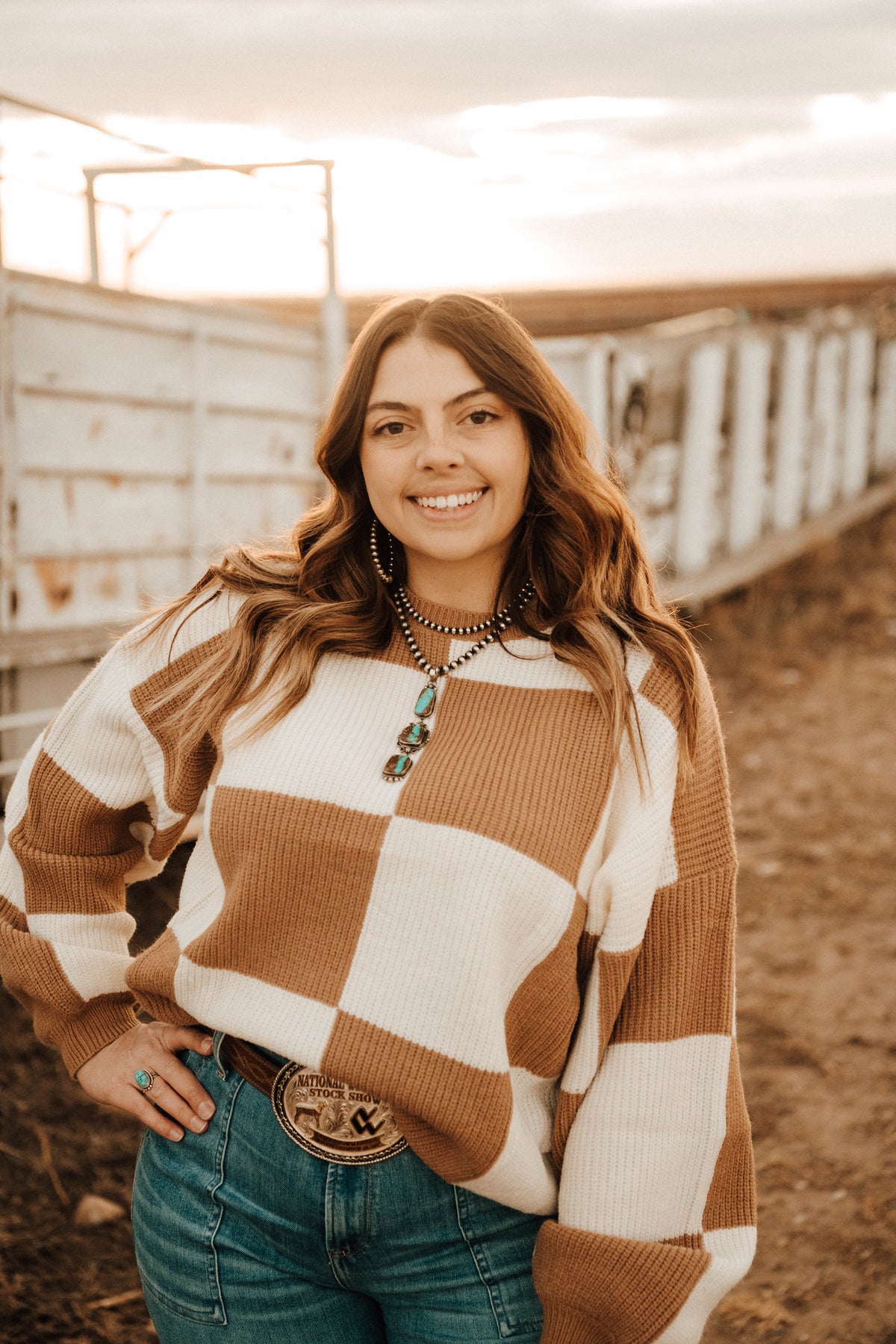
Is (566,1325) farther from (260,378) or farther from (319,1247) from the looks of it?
(260,378)

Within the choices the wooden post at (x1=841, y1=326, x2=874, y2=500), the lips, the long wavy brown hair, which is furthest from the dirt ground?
the wooden post at (x1=841, y1=326, x2=874, y2=500)

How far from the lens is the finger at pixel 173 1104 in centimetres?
160

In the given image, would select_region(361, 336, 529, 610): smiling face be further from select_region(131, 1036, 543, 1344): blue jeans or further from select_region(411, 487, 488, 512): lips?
select_region(131, 1036, 543, 1344): blue jeans

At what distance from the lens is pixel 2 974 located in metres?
1.80

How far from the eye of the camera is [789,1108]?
336 cm

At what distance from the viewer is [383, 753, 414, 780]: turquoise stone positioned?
1.53 meters

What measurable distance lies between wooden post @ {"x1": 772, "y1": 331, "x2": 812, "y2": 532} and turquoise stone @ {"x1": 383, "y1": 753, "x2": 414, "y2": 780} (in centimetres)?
859

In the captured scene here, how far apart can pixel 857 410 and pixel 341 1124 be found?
1085 centimetres

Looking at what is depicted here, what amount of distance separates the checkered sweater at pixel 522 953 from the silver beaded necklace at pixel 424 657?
1 centimetres

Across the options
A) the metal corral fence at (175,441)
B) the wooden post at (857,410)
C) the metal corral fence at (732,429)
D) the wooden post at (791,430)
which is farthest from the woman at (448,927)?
the wooden post at (857,410)

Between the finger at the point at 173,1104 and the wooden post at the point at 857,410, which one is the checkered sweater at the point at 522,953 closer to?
the finger at the point at 173,1104

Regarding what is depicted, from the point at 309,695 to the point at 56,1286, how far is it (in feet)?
6.00

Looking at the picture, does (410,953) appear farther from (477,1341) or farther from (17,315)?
(17,315)

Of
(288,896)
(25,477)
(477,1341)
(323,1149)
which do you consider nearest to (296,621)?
(288,896)
